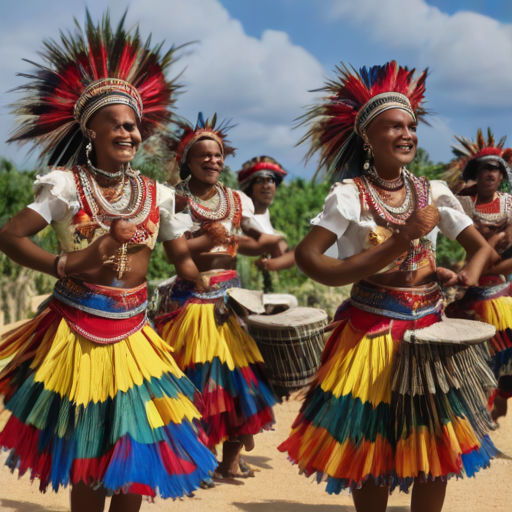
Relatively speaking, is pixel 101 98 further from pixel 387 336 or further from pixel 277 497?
pixel 277 497

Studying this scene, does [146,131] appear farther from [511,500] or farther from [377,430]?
[511,500]

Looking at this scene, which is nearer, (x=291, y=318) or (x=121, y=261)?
(x=121, y=261)

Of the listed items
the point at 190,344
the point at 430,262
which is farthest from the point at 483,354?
the point at 190,344

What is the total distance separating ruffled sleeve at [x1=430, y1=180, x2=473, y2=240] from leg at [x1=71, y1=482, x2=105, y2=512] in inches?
87.4

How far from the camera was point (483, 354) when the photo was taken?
3512mm

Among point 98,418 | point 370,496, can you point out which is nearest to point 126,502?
point 98,418

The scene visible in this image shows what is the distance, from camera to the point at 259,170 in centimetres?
647

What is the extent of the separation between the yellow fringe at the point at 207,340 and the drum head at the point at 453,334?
6.13ft

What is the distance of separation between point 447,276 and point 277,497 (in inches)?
92.3

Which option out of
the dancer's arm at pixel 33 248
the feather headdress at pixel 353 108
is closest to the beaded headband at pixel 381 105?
the feather headdress at pixel 353 108

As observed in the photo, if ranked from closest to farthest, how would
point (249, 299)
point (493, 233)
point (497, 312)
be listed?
point (249, 299) < point (497, 312) < point (493, 233)

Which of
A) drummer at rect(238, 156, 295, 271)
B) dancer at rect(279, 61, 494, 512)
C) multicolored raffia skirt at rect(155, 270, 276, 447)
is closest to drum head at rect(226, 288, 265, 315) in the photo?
multicolored raffia skirt at rect(155, 270, 276, 447)

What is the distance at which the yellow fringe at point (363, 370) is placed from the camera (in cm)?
333

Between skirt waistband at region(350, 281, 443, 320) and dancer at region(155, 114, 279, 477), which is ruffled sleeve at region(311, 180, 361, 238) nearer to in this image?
skirt waistband at region(350, 281, 443, 320)
